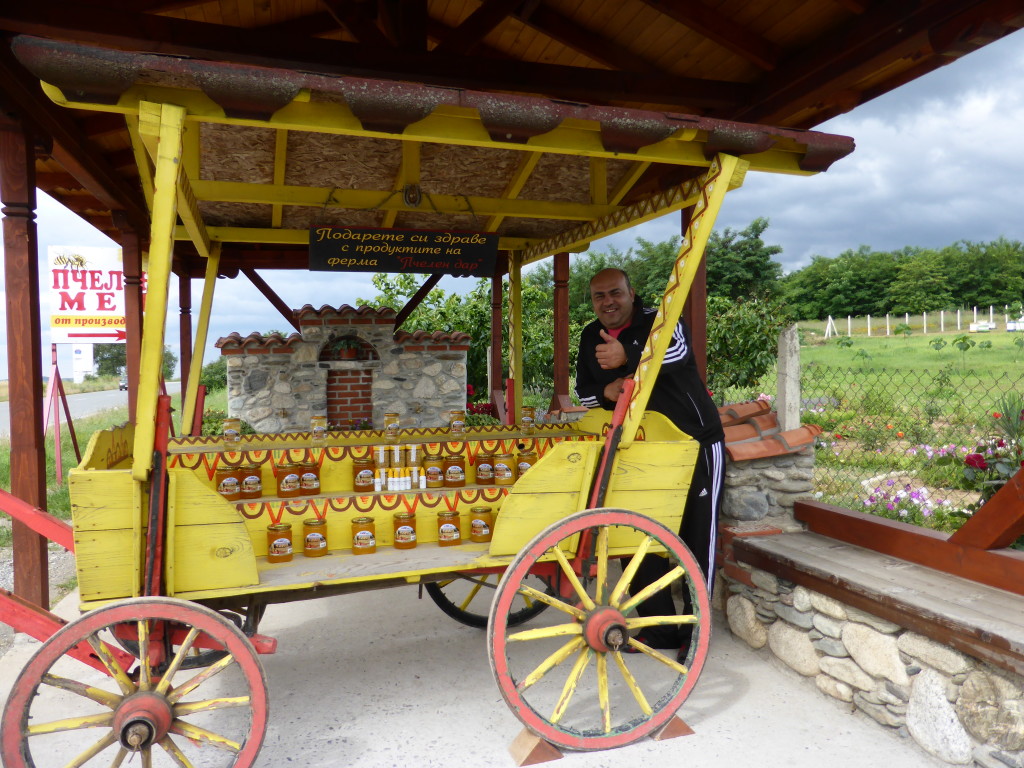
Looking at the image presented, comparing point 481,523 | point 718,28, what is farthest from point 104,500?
point 718,28

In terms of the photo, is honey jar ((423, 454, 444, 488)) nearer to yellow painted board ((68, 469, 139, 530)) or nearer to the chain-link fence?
yellow painted board ((68, 469, 139, 530))

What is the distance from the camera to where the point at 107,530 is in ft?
6.42

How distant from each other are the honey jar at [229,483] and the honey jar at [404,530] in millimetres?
717

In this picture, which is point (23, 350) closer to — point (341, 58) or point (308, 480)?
point (308, 480)

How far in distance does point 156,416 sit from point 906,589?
2.71 meters

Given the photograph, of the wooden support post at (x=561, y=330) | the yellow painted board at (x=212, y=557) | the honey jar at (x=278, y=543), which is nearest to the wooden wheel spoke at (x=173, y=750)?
the yellow painted board at (x=212, y=557)

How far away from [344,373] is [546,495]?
5907 millimetres

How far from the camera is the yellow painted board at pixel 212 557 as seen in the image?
206cm

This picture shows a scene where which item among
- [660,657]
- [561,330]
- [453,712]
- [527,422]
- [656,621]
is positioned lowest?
[453,712]

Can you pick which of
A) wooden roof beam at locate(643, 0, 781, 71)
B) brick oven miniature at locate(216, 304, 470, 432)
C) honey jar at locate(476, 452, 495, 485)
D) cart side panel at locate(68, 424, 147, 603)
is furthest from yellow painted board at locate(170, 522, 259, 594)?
brick oven miniature at locate(216, 304, 470, 432)

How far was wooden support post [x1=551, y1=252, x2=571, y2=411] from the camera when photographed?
640 centimetres

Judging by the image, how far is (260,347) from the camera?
7.55 m

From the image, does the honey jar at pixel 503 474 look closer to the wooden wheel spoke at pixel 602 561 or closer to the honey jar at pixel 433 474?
the honey jar at pixel 433 474

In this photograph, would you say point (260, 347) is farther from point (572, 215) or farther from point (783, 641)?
point (783, 641)
